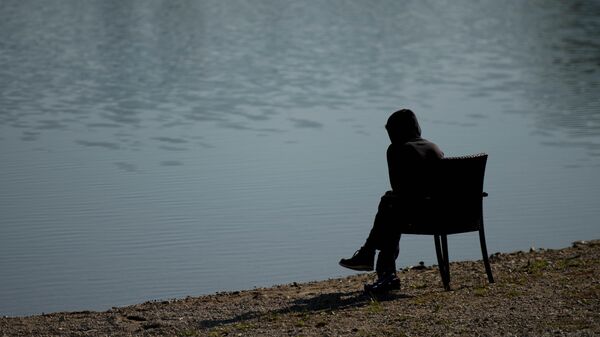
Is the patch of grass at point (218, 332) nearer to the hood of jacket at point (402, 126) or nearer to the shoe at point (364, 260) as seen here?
the shoe at point (364, 260)

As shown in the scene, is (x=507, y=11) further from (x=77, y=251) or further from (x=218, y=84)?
(x=77, y=251)

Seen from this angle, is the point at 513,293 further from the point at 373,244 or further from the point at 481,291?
the point at 373,244

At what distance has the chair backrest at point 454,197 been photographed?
36.3 feet

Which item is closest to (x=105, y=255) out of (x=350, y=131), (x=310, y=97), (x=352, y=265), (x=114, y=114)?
(x=352, y=265)

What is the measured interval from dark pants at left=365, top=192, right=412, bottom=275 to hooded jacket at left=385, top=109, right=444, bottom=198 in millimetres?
108

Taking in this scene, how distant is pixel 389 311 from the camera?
10.5 meters

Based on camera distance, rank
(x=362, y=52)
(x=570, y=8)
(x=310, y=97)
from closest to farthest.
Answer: (x=310, y=97) → (x=362, y=52) → (x=570, y=8)

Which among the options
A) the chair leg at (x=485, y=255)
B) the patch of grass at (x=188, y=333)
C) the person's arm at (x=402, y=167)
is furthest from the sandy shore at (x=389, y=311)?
the person's arm at (x=402, y=167)

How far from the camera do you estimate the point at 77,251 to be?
1509cm

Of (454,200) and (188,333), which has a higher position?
(454,200)

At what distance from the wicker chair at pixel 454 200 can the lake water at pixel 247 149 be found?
9.39 ft

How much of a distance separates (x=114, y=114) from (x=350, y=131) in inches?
214

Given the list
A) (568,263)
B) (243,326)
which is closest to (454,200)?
(568,263)

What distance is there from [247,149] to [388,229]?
10.8 m
